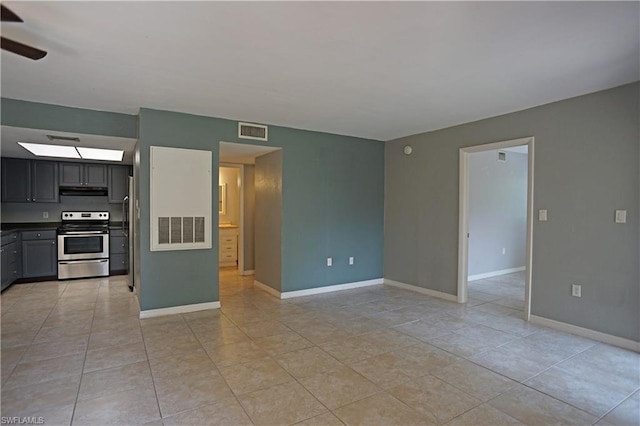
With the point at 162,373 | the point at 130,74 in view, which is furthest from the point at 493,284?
the point at 130,74

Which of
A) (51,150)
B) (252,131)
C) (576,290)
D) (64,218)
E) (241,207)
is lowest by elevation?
(576,290)

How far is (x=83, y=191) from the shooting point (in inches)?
251

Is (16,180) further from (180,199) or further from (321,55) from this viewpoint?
(321,55)

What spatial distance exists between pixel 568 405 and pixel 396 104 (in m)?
3.04

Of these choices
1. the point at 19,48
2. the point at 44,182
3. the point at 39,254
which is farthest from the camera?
the point at 44,182

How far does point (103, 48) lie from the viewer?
97.7 inches

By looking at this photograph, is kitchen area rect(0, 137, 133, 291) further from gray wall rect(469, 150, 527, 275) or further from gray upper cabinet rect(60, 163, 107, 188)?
A: gray wall rect(469, 150, 527, 275)

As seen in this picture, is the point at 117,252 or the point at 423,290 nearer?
the point at 423,290

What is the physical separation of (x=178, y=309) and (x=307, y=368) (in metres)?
2.15

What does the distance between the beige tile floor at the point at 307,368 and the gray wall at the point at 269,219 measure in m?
0.82

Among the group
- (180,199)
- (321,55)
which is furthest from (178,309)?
(321,55)

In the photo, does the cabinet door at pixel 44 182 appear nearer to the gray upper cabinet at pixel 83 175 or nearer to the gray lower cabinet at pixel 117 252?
the gray upper cabinet at pixel 83 175

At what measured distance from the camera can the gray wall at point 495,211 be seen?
19.9 feet

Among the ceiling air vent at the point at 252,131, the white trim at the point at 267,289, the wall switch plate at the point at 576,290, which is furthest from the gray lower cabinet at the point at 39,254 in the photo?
the wall switch plate at the point at 576,290
